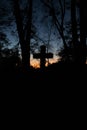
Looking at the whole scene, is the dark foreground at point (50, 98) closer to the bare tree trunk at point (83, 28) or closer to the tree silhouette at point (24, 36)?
the bare tree trunk at point (83, 28)

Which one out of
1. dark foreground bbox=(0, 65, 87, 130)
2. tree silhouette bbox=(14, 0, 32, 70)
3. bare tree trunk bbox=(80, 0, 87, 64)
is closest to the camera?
dark foreground bbox=(0, 65, 87, 130)

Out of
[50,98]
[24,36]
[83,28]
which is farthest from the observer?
A: [24,36]

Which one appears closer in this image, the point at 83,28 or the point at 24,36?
the point at 83,28

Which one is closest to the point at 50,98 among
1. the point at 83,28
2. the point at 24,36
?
the point at 83,28

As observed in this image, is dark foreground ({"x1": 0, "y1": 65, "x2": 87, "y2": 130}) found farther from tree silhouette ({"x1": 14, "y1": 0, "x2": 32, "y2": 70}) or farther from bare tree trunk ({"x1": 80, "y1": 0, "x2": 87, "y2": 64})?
tree silhouette ({"x1": 14, "y1": 0, "x2": 32, "y2": 70})

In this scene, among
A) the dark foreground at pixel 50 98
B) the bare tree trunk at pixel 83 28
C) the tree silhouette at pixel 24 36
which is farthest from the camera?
the tree silhouette at pixel 24 36

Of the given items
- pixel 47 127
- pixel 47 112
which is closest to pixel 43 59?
pixel 47 112

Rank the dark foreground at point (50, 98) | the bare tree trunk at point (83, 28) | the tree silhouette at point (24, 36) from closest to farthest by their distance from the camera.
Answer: the dark foreground at point (50, 98)
the bare tree trunk at point (83, 28)
the tree silhouette at point (24, 36)

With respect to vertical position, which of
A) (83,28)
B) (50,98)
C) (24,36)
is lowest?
(50,98)

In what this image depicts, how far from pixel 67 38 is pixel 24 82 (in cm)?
991

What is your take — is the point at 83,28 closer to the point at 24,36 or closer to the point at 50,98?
the point at 24,36

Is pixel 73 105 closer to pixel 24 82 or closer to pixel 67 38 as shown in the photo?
pixel 24 82

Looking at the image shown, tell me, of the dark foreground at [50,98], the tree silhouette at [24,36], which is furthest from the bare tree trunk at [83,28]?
the tree silhouette at [24,36]

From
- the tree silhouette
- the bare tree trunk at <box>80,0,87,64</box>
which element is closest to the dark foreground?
the bare tree trunk at <box>80,0,87,64</box>
